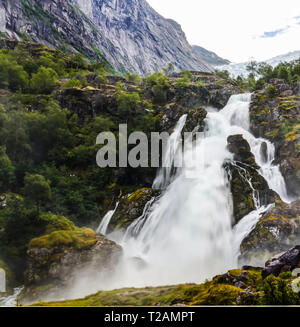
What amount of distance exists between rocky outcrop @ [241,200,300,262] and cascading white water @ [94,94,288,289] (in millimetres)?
1222

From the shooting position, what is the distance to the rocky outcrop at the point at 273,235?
18250mm

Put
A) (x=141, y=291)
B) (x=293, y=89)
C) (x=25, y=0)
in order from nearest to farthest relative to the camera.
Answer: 1. (x=141, y=291)
2. (x=293, y=89)
3. (x=25, y=0)

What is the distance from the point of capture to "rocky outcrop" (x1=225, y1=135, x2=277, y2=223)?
2353 cm

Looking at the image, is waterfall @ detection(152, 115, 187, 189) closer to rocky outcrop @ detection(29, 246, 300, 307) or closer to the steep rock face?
rocky outcrop @ detection(29, 246, 300, 307)

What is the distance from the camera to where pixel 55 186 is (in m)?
32.4

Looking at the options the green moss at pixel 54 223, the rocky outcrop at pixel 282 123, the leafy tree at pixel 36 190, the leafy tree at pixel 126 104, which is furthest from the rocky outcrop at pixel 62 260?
the leafy tree at pixel 126 104

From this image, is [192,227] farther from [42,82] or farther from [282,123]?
[42,82]

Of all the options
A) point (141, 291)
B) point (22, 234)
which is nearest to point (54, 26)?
point (22, 234)

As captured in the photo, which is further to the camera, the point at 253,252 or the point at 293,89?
the point at 293,89

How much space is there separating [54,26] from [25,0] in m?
18.9

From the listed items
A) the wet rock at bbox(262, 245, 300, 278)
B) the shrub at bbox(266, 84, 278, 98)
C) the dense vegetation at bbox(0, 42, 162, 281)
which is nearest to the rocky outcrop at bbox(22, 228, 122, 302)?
the dense vegetation at bbox(0, 42, 162, 281)
